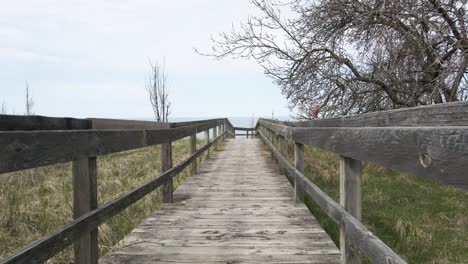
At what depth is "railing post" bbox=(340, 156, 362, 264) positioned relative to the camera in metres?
2.37

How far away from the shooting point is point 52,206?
245 inches

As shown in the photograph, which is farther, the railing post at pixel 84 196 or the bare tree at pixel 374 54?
the bare tree at pixel 374 54

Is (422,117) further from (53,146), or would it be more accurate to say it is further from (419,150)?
(53,146)

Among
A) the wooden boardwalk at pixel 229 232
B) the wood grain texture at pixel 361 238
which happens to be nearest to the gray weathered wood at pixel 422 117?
the wood grain texture at pixel 361 238

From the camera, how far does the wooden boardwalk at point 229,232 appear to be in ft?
10.2

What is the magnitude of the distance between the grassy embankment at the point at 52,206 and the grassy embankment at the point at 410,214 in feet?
8.26

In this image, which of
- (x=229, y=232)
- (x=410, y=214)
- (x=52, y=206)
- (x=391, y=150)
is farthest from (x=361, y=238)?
(x=52, y=206)

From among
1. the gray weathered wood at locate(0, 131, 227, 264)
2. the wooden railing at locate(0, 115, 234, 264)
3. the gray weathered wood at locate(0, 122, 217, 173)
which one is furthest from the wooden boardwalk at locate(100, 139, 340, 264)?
the gray weathered wood at locate(0, 122, 217, 173)

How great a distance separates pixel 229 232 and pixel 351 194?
1.69 m

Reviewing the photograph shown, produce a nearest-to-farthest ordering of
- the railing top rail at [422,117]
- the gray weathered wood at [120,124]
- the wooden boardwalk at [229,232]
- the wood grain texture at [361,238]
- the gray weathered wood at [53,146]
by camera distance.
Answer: the railing top rail at [422,117] < the gray weathered wood at [53,146] < the wood grain texture at [361,238] < the gray weathered wood at [120,124] < the wooden boardwalk at [229,232]

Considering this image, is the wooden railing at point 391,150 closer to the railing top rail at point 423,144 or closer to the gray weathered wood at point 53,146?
the railing top rail at point 423,144

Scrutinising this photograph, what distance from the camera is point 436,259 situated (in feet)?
13.2

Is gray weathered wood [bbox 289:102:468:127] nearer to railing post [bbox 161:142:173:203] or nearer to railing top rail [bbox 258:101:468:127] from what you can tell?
railing top rail [bbox 258:101:468:127]

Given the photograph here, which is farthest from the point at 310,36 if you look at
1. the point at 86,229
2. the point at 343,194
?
the point at 86,229
